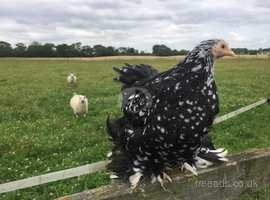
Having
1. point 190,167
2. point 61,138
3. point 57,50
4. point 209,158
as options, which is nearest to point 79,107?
point 61,138

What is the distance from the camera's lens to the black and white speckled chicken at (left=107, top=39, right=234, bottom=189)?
137 inches

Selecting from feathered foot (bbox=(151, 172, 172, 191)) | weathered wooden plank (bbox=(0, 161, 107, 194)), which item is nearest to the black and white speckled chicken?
feathered foot (bbox=(151, 172, 172, 191))

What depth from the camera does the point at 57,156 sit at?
9.50m

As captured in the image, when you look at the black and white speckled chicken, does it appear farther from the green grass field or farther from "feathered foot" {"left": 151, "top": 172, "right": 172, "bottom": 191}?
the green grass field

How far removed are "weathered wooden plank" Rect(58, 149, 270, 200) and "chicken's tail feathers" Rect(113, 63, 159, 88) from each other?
954mm

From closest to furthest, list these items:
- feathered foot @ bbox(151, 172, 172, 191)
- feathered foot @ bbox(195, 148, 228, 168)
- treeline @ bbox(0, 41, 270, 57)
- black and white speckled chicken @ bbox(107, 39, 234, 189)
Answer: feathered foot @ bbox(151, 172, 172, 191) < black and white speckled chicken @ bbox(107, 39, 234, 189) < feathered foot @ bbox(195, 148, 228, 168) < treeline @ bbox(0, 41, 270, 57)

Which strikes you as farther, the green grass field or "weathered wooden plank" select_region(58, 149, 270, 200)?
the green grass field

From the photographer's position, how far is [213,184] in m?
3.35

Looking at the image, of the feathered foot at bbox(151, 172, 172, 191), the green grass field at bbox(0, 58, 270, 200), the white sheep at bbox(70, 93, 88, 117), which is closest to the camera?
the feathered foot at bbox(151, 172, 172, 191)

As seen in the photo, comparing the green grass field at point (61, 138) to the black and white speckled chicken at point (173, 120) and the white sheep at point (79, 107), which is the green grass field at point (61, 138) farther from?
the black and white speckled chicken at point (173, 120)

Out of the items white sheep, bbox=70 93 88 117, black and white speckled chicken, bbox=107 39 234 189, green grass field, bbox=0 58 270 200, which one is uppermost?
black and white speckled chicken, bbox=107 39 234 189

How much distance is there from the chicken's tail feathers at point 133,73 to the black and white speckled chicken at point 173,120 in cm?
27

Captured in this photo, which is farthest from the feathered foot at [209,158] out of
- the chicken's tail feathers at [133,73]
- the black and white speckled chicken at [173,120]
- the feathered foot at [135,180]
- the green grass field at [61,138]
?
the green grass field at [61,138]

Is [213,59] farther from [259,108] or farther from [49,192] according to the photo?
[259,108]
